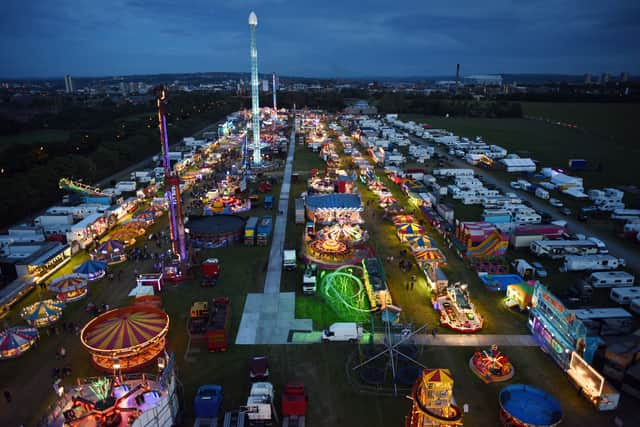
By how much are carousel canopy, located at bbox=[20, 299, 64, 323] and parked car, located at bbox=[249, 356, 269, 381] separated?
11.4m

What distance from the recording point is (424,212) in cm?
3584

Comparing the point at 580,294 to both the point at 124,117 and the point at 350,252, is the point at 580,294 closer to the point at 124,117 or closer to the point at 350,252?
the point at 350,252

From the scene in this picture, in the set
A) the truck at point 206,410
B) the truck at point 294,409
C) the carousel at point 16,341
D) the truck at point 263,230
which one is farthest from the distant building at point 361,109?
the truck at point 206,410

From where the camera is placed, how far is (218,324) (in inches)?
765

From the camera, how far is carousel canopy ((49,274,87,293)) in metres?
23.0

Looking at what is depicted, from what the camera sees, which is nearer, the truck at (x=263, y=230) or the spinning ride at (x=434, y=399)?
the spinning ride at (x=434, y=399)

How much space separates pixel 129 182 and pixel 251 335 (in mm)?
A: 30800

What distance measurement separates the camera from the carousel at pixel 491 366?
55.3ft

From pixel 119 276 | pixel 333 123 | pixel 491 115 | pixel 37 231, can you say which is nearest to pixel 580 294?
pixel 119 276

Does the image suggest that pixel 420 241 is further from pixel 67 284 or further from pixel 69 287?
pixel 67 284

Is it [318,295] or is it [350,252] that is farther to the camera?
[350,252]

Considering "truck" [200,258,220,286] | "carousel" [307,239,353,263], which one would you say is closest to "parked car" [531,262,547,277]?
"carousel" [307,239,353,263]

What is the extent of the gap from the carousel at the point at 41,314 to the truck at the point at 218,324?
765 cm

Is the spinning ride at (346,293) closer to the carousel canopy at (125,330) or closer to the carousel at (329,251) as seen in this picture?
the carousel at (329,251)
